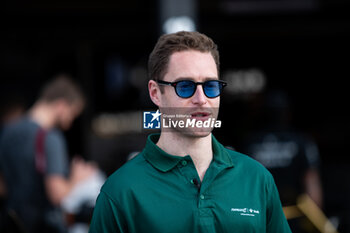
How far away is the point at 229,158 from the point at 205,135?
184mm

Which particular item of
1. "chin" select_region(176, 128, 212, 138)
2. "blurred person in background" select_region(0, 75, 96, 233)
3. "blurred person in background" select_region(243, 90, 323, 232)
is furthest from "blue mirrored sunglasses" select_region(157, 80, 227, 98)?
"blurred person in background" select_region(243, 90, 323, 232)

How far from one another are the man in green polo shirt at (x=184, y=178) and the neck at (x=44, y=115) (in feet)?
7.87

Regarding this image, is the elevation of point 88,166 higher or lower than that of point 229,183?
lower

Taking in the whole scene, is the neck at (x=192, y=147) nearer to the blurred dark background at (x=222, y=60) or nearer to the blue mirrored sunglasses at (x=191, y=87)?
the blue mirrored sunglasses at (x=191, y=87)

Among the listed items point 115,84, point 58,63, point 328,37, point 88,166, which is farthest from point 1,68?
point 328,37

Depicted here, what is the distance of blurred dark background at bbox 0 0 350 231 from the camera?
7.66m

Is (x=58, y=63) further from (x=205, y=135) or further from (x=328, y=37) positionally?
(x=205, y=135)

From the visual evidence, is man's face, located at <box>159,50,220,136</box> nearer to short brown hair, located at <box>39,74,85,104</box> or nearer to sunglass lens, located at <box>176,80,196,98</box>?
sunglass lens, located at <box>176,80,196,98</box>

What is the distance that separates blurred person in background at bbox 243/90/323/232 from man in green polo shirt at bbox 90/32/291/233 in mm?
2998

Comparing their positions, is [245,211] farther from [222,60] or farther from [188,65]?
[222,60]

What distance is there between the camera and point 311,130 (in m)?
9.71

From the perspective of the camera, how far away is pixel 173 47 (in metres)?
1.57

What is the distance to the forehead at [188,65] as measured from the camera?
1.56m

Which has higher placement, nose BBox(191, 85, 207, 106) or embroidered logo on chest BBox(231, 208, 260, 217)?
nose BBox(191, 85, 207, 106)
